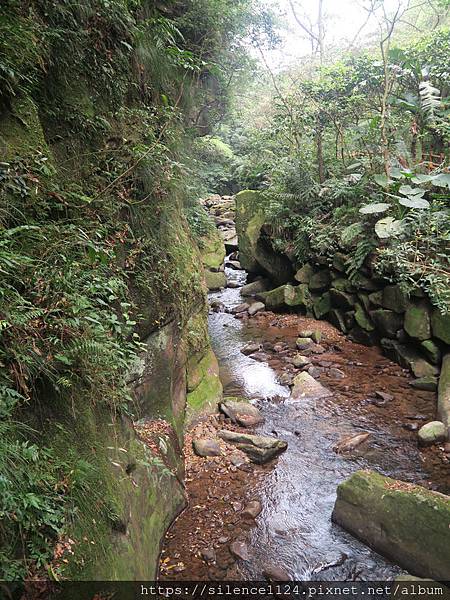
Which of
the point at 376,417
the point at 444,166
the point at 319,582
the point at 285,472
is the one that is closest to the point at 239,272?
the point at 444,166

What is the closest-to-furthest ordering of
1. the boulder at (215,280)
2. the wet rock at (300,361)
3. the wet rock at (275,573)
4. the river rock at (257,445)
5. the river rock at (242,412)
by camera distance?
the wet rock at (275,573), the river rock at (257,445), the river rock at (242,412), the wet rock at (300,361), the boulder at (215,280)

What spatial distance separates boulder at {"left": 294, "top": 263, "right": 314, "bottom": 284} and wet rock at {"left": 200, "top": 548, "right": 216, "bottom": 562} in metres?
7.16

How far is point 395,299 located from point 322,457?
3468 millimetres

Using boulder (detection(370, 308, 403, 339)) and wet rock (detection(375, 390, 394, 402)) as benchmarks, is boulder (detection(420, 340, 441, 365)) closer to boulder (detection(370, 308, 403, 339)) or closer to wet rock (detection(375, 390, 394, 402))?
boulder (detection(370, 308, 403, 339))

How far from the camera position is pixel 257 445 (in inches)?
175

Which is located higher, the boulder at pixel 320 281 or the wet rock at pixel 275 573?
the boulder at pixel 320 281

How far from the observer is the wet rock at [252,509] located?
11.6ft

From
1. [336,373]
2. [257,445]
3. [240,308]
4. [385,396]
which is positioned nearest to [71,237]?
[257,445]

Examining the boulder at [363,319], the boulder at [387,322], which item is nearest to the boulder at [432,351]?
the boulder at [387,322]

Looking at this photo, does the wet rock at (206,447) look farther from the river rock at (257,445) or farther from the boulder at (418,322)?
the boulder at (418,322)

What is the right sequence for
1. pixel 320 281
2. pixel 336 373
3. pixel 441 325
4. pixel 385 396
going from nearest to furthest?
1. pixel 385 396
2. pixel 441 325
3. pixel 336 373
4. pixel 320 281

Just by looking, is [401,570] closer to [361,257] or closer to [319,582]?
[319,582]

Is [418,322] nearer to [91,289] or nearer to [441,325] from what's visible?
[441,325]

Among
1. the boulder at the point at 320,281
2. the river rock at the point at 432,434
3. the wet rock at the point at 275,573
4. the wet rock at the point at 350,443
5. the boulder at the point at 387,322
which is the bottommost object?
the wet rock at the point at 275,573
